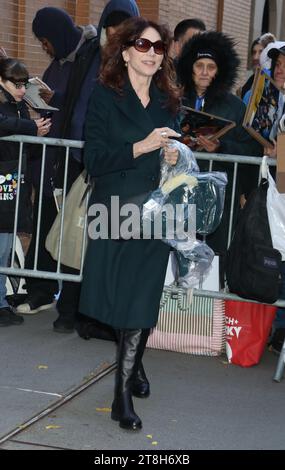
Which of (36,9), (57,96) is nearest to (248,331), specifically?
(57,96)

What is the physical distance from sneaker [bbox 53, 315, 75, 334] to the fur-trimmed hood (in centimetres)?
181

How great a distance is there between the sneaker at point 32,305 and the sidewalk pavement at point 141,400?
1.14ft

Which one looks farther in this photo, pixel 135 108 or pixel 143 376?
pixel 143 376

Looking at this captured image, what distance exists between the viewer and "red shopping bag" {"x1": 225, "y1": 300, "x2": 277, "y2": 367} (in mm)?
5707

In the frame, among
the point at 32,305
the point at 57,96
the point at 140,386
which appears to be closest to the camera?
the point at 140,386

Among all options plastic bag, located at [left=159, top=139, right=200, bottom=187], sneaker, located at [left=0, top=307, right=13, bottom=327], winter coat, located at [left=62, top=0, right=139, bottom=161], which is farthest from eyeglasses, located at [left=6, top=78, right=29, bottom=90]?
plastic bag, located at [left=159, top=139, right=200, bottom=187]

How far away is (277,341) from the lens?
6016mm

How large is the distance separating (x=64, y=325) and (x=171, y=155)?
2274 mm

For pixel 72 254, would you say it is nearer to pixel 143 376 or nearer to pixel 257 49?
pixel 143 376

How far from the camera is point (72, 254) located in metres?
6.09

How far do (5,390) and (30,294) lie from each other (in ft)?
6.06

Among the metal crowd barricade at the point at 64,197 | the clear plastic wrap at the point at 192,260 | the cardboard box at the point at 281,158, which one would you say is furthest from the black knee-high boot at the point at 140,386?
the cardboard box at the point at 281,158

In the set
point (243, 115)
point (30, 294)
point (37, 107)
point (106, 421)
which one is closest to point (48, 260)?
point (30, 294)

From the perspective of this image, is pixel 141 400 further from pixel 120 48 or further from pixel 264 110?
pixel 264 110
